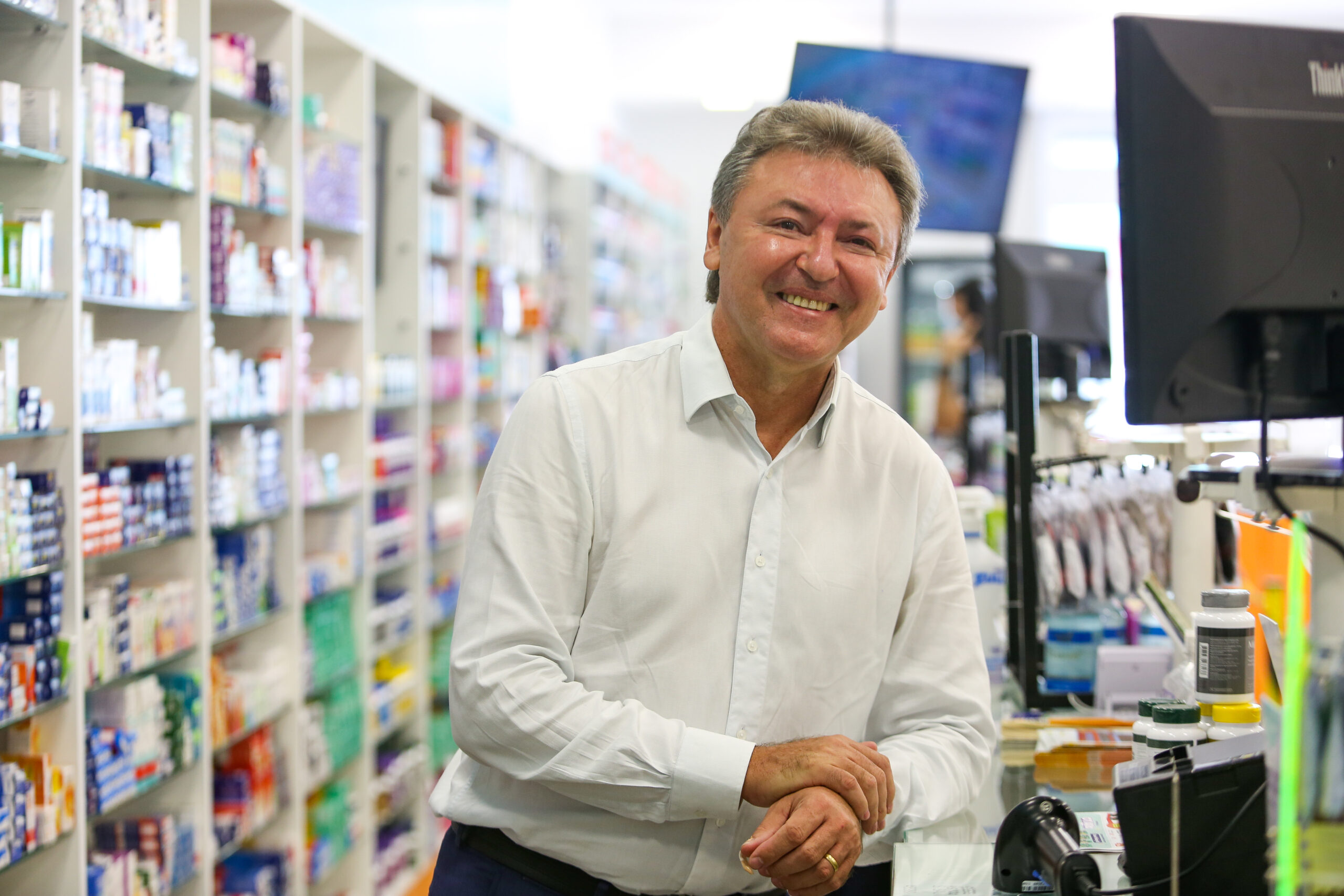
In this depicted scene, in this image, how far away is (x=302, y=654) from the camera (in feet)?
12.6

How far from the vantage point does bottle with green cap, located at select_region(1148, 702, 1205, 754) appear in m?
1.59

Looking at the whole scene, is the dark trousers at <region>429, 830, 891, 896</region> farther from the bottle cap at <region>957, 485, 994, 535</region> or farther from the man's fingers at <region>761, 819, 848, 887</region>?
the bottle cap at <region>957, 485, 994, 535</region>

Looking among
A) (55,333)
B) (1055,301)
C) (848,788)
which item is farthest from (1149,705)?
(55,333)

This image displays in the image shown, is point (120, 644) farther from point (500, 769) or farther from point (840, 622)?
point (840, 622)

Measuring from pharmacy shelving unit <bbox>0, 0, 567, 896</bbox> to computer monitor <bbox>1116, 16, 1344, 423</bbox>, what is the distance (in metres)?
2.22

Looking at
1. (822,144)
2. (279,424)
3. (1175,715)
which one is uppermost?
(822,144)

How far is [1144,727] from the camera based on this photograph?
1649 mm

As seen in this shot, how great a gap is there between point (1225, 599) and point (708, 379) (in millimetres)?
812

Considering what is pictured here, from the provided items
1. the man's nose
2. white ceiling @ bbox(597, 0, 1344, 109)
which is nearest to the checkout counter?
the man's nose

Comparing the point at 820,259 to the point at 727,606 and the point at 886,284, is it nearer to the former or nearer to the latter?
the point at 886,284

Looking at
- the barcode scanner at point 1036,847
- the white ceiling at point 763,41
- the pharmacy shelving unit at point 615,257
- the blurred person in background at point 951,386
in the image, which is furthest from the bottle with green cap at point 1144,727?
the blurred person in background at point 951,386

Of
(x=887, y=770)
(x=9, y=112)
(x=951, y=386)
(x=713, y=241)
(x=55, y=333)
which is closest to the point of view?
(x=887, y=770)

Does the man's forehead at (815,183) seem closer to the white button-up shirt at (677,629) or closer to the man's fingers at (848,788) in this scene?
the white button-up shirt at (677,629)

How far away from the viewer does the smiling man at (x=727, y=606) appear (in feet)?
4.96
